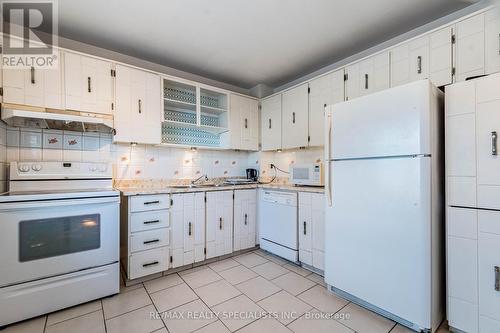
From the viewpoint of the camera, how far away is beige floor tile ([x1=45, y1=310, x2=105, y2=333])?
156cm

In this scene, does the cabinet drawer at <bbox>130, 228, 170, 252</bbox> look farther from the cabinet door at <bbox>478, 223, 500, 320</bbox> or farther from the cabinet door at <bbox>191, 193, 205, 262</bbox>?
the cabinet door at <bbox>478, 223, 500, 320</bbox>

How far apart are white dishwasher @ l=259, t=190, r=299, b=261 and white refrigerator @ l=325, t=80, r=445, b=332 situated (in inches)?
26.0

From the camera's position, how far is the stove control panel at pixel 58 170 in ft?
6.46

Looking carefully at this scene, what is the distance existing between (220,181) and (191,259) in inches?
48.3

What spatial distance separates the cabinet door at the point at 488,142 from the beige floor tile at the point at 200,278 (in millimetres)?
2305

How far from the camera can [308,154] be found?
10.4 ft

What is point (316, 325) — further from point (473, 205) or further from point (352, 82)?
point (352, 82)

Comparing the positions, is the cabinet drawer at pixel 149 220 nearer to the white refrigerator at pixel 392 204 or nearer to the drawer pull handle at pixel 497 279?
the white refrigerator at pixel 392 204

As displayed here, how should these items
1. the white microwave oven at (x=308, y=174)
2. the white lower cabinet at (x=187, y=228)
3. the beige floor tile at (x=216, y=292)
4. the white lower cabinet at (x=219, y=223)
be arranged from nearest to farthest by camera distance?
the beige floor tile at (x=216, y=292)
the white lower cabinet at (x=187, y=228)
the white microwave oven at (x=308, y=174)
the white lower cabinet at (x=219, y=223)

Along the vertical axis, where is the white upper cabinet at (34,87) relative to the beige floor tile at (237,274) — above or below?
above

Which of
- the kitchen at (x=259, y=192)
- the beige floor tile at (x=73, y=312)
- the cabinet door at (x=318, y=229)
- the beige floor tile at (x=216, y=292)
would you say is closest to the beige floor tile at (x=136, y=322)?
the kitchen at (x=259, y=192)

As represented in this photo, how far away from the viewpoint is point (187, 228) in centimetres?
250

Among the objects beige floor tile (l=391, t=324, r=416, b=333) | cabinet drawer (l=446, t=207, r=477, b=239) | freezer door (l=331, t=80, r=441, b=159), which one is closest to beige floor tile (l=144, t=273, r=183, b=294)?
beige floor tile (l=391, t=324, r=416, b=333)

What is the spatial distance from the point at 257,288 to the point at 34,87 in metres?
2.73
